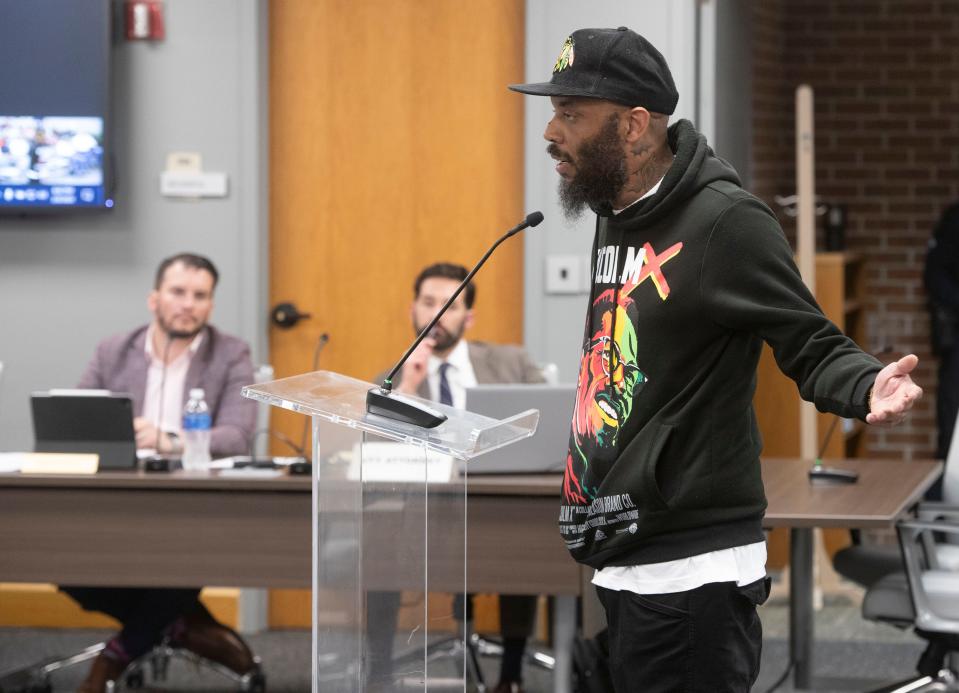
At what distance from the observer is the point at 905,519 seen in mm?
3646

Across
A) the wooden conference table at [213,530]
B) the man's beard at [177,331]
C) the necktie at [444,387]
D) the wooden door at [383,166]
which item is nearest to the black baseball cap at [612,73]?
the wooden conference table at [213,530]

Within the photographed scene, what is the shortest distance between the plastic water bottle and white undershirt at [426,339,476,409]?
748 mm

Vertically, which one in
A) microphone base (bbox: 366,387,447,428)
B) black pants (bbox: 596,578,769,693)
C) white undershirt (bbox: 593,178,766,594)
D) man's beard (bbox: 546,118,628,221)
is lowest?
black pants (bbox: 596,578,769,693)

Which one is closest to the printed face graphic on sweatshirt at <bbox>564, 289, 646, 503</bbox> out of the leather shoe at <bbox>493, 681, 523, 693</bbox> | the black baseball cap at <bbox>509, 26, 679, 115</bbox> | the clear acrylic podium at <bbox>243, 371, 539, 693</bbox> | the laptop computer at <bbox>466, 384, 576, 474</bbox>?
the clear acrylic podium at <bbox>243, 371, 539, 693</bbox>

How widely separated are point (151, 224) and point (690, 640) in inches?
145

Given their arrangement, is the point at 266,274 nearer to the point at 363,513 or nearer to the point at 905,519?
the point at 905,519

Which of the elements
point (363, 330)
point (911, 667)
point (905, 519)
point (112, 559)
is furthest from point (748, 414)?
point (363, 330)

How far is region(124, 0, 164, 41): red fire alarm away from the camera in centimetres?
517

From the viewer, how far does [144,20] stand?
17.0 feet

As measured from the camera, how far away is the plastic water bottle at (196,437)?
3932 millimetres

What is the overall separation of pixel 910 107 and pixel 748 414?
16.9 feet

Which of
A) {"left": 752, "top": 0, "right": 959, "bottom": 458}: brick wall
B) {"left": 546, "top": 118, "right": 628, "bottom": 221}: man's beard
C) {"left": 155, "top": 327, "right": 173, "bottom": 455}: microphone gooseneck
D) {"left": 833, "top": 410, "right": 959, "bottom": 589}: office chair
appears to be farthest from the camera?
{"left": 752, "top": 0, "right": 959, "bottom": 458}: brick wall

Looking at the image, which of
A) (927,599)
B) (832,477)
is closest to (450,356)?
(832,477)

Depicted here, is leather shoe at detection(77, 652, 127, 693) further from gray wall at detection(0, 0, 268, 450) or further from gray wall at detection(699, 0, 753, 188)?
gray wall at detection(699, 0, 753, 188)
